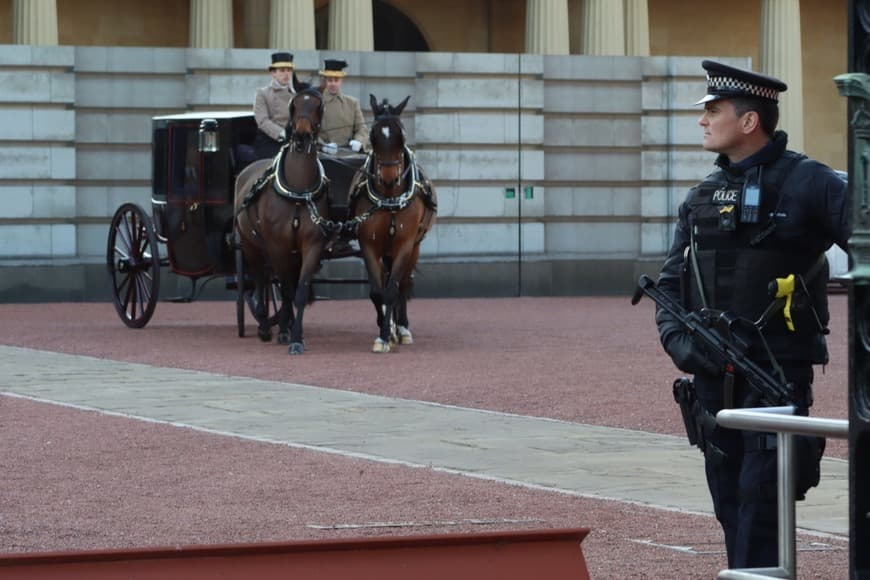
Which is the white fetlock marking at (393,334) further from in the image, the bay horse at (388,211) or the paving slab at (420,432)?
the paving slab at (420,432)

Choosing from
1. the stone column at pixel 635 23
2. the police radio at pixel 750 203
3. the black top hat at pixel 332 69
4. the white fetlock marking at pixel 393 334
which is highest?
the stone column at pixel 635 23

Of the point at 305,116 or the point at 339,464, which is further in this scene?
the point at 305,116

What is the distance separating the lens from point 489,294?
32.0 meters

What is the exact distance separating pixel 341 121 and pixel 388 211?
1649 mm

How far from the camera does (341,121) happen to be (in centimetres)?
2008

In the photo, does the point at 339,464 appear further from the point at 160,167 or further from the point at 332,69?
the point at 160,167

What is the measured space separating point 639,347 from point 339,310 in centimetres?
836

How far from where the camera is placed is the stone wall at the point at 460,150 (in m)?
30.1


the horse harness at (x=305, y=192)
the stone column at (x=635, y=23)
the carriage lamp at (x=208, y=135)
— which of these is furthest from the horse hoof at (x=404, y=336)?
the stone column at (x=635, y=23)

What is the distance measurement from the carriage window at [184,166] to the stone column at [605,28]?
1705 centimetres

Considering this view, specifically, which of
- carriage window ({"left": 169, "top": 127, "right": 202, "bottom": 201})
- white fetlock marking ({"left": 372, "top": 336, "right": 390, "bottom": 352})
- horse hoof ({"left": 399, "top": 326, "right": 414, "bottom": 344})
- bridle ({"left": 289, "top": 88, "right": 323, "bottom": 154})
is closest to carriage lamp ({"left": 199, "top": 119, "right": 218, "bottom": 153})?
carriage window ({"left": 169, "top": 127, "right": 202, "bottom": 201})

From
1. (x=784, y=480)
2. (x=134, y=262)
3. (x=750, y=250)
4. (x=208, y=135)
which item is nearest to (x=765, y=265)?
(x=750, y=250)

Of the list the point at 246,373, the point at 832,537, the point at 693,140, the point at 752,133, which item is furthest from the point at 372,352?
the point at 693,140

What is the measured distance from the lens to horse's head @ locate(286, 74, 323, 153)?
1841 cm
